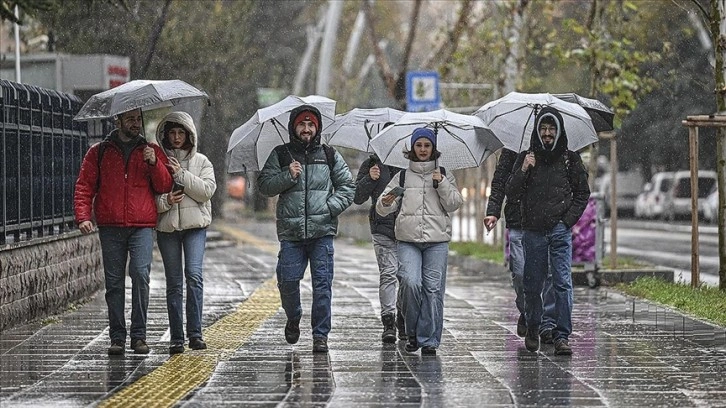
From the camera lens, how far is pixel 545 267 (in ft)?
38.0

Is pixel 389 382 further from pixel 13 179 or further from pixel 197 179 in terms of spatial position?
pixel 13 179

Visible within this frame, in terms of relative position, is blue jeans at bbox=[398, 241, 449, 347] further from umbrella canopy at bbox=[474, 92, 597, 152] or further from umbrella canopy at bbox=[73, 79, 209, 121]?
umbrella canopy at bbox=[73, 79, 209, 121]

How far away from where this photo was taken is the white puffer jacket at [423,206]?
11273 millimetres

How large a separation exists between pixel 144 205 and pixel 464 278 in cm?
966

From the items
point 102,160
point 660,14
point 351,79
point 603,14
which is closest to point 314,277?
point 102,160

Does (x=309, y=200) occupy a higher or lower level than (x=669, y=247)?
higher

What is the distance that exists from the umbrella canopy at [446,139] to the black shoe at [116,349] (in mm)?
2358

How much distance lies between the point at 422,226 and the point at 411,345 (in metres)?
0.86

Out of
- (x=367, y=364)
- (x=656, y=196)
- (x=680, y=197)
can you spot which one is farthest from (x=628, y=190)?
(x=367, y=364)

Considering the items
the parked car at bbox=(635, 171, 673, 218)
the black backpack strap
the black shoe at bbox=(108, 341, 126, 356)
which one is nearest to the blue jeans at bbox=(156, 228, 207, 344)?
the black shoe at bbox=(108, 341, 126, 356)

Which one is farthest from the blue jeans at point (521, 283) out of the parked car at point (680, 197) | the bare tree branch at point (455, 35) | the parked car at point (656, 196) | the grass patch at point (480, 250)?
the parked car at point (656, 196)

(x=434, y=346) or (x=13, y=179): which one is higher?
(x=13, y=179)

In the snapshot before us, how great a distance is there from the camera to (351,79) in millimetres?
54469

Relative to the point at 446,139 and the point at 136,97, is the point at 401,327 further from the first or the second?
the point at 136,97
